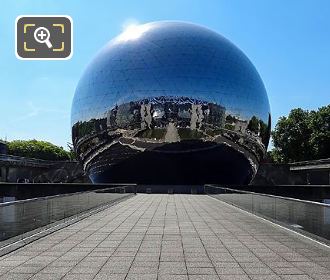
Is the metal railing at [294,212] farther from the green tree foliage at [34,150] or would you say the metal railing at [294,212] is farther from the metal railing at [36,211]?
the green tree foliage at [34,150]

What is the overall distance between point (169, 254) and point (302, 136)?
62.5 m

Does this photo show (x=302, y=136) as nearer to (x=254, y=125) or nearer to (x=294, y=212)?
(x=254, y=125)

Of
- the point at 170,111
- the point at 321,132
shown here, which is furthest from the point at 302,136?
the point at 170,111

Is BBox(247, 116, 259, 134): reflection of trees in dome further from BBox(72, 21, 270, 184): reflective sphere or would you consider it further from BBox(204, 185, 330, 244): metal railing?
BBox(204, 185, 330, 244): metal railing

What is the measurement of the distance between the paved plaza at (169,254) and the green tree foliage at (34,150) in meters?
84.0

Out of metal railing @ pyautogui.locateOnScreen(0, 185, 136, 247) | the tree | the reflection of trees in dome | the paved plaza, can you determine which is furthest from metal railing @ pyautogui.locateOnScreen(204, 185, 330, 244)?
the tree

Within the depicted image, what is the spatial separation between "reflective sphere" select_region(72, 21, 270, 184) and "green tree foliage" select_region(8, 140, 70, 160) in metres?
53.3

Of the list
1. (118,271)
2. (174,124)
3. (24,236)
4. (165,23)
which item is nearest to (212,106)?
(174,124)

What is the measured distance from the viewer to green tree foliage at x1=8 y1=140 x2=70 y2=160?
93438 mm

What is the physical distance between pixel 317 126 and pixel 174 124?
33.9 meters

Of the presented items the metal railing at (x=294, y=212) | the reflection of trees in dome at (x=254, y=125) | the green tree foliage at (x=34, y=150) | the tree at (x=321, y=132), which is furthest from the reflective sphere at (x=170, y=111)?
the green tree foliage at (x=34, y=150)

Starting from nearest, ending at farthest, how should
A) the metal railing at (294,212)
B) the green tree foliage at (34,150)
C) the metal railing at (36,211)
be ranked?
1. the metal railing at (36,211)
2. the metal railing at (294,212)
3. the green tree foliage at (34,150)

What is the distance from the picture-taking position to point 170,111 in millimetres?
37531

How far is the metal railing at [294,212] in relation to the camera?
33.2ft
